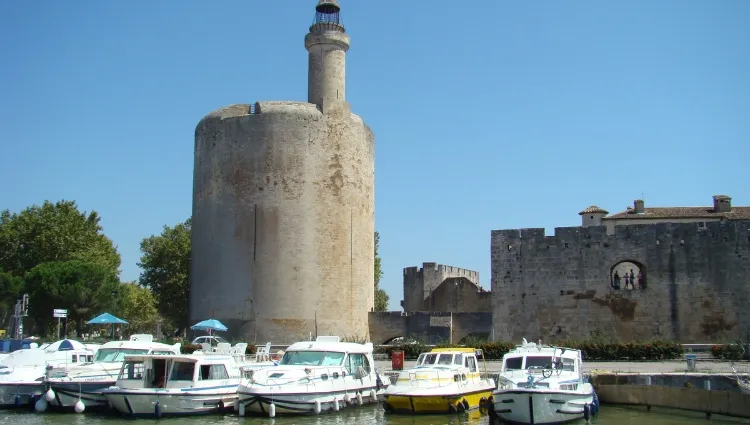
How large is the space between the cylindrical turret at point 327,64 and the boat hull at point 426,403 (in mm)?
17966

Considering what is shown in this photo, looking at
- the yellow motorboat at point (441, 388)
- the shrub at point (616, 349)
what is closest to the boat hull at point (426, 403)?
the yellow motorboat at point (441, 388)

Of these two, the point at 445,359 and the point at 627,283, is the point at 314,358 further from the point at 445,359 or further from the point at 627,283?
the point at 627,283

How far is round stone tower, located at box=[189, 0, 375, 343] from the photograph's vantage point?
32.3 m

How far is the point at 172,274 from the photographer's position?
147 ft

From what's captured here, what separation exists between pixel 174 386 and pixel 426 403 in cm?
601

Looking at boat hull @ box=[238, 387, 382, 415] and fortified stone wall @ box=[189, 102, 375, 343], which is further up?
fortified stone wall @ box=[189, 102, 375, 343]

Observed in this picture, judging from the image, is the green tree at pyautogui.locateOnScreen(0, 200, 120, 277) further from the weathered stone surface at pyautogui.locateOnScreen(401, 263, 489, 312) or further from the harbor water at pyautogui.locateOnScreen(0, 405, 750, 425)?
the harbor water at pyautogui.locateOnScreen(0, 405, 750, 425)

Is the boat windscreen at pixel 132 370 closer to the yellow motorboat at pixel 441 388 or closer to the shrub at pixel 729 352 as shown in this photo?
the yellow motorboat at pixel 441 388

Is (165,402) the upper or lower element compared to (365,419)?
upper

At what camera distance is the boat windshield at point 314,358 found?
19.9 metres

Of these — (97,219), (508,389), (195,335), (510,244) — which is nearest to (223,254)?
(195,335)

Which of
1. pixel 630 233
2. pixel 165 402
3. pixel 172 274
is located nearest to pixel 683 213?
pixel 630 233

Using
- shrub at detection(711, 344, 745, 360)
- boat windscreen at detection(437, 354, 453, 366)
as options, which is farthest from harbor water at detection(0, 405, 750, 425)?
shrub at detection(711, 344, 745, 360)

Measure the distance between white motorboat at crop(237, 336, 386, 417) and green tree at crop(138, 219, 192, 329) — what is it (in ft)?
81.0
